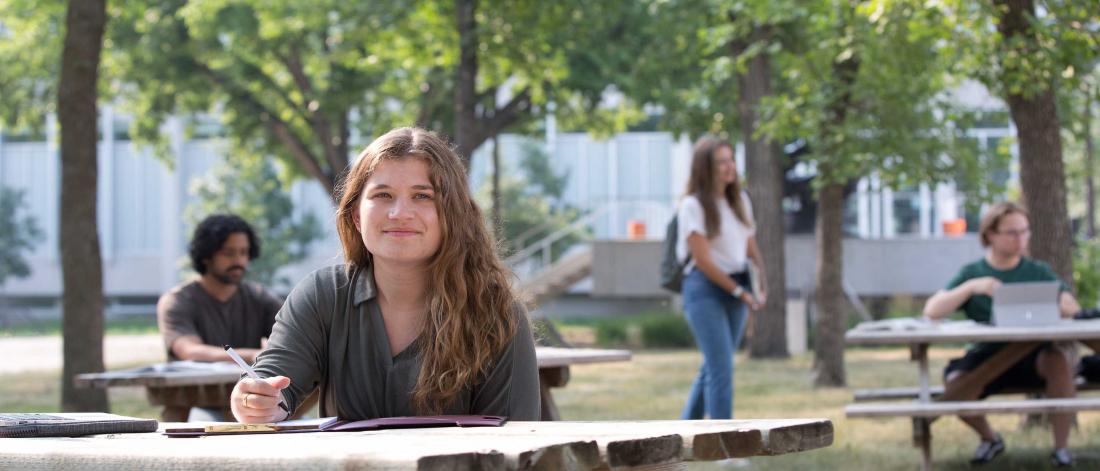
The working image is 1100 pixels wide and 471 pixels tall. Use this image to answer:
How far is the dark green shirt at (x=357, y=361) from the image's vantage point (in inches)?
135

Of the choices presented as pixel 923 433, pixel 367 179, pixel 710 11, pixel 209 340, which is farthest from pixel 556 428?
pixel 710 11

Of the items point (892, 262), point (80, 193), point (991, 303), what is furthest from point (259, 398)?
point (892, 262)

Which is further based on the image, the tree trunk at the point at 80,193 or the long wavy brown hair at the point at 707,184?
the tree trunk at the point at 80,193

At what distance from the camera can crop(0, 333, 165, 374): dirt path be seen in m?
22.2

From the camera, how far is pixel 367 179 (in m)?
3.54

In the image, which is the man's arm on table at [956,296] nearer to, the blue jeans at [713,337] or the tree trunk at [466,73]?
the blue jeans at [713,337]

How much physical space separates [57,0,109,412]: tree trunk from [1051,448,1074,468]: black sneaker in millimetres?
7559

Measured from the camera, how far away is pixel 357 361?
350 cm

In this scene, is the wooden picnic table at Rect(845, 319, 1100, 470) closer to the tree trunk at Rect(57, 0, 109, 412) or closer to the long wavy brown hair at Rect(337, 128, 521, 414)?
the long wavy brown hair at Rect(337, 128, 521, 414)

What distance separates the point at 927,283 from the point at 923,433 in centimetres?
2462

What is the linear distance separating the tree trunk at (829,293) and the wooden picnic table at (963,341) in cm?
706

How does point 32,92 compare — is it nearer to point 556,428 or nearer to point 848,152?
point 848,152

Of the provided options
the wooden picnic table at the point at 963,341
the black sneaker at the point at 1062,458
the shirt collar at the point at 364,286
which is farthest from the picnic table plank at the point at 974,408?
the shirt collar at the point at 364,286

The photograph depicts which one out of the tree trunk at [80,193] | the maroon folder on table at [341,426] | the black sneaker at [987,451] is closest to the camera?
the maroon folder on table at [341,426]
